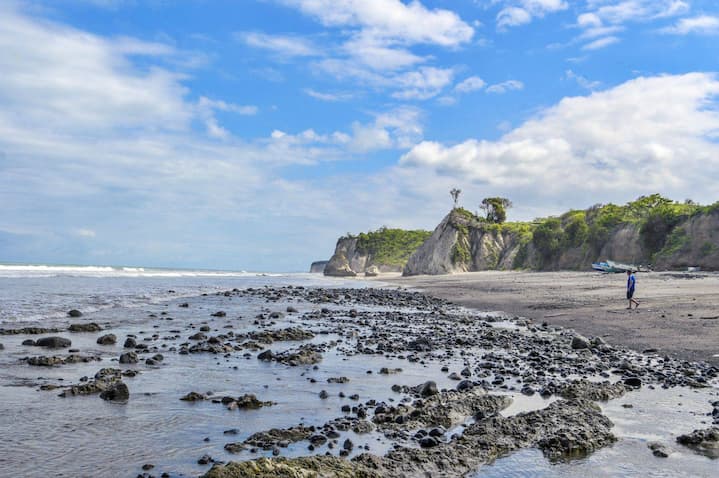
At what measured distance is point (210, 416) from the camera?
8289 millimetres

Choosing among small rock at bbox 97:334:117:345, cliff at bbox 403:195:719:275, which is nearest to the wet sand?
small rock at bbox 97:334:117:345

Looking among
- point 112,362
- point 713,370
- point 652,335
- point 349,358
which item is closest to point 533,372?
point 713,370

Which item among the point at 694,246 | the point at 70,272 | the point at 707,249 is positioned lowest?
the point at 70,272

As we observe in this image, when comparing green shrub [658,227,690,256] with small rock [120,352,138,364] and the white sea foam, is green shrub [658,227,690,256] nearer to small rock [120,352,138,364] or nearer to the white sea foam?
small rock [120,352,138,364]

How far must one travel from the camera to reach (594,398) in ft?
30.2

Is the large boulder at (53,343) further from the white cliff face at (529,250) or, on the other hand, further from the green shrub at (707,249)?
the green shrub at (707,249)

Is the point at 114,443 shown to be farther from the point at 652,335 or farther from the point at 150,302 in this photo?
the point at 150,302

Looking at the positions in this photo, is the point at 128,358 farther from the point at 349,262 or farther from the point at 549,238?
the point at 349,262

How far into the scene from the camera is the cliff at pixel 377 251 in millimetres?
134750

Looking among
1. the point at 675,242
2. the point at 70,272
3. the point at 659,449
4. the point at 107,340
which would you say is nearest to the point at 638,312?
the point at 659,449

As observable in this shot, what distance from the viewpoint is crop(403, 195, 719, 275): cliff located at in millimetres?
52219

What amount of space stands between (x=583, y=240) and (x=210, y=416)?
69.9m

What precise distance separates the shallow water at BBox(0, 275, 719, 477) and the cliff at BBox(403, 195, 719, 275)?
47.7m

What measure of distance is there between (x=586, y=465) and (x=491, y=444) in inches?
43.5
